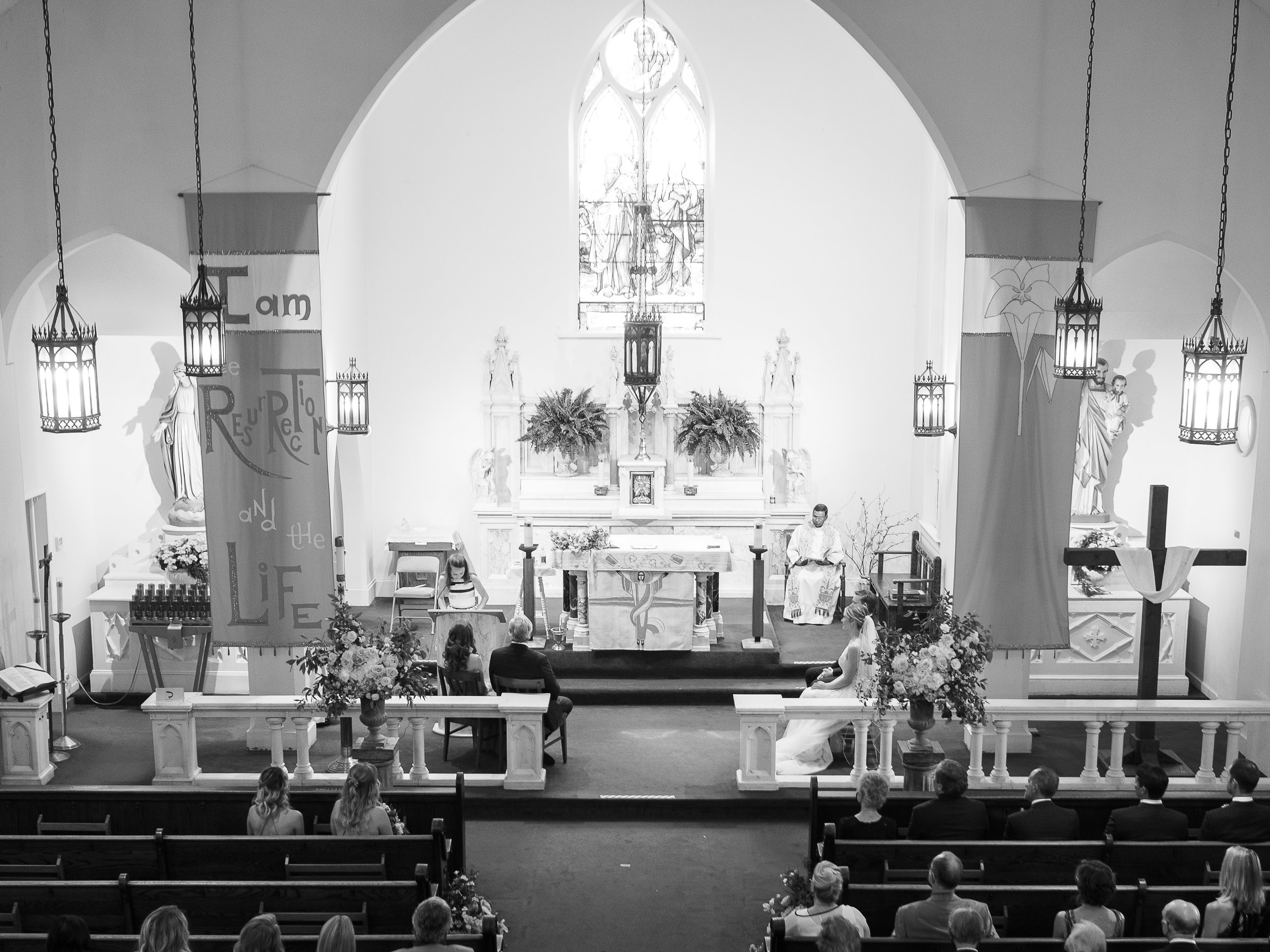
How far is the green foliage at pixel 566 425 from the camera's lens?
1579 centimetres

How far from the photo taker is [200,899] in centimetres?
672

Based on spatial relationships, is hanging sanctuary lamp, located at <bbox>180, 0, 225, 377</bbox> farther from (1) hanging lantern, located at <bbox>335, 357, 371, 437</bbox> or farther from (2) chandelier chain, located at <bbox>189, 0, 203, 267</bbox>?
(1) hanging lantern, located at <bbox>335, 357, 371, 437</bbox>

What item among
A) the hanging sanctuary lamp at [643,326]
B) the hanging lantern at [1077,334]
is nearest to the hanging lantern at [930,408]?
the hanging sanctuary lamp at [643,326]

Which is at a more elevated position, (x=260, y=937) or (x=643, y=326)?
A: (x=643, y=326)

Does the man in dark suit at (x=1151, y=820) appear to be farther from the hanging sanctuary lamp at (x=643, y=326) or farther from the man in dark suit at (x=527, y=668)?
the hanging sanctuary lamp at (x=643, y=326)

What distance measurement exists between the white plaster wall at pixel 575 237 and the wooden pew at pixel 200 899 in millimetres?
9016

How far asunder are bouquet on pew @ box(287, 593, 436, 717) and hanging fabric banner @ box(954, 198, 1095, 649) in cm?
444

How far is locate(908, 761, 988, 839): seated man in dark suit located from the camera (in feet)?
24.6

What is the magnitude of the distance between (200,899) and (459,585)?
19.5ft

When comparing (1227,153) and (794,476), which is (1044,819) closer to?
(1227,153)

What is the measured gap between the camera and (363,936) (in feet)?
20.4

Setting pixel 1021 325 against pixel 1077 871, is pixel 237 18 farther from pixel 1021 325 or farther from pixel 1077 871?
pixel 1077 871

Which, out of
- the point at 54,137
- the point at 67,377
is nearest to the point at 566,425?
the point at 54,137

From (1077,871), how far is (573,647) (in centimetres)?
735
